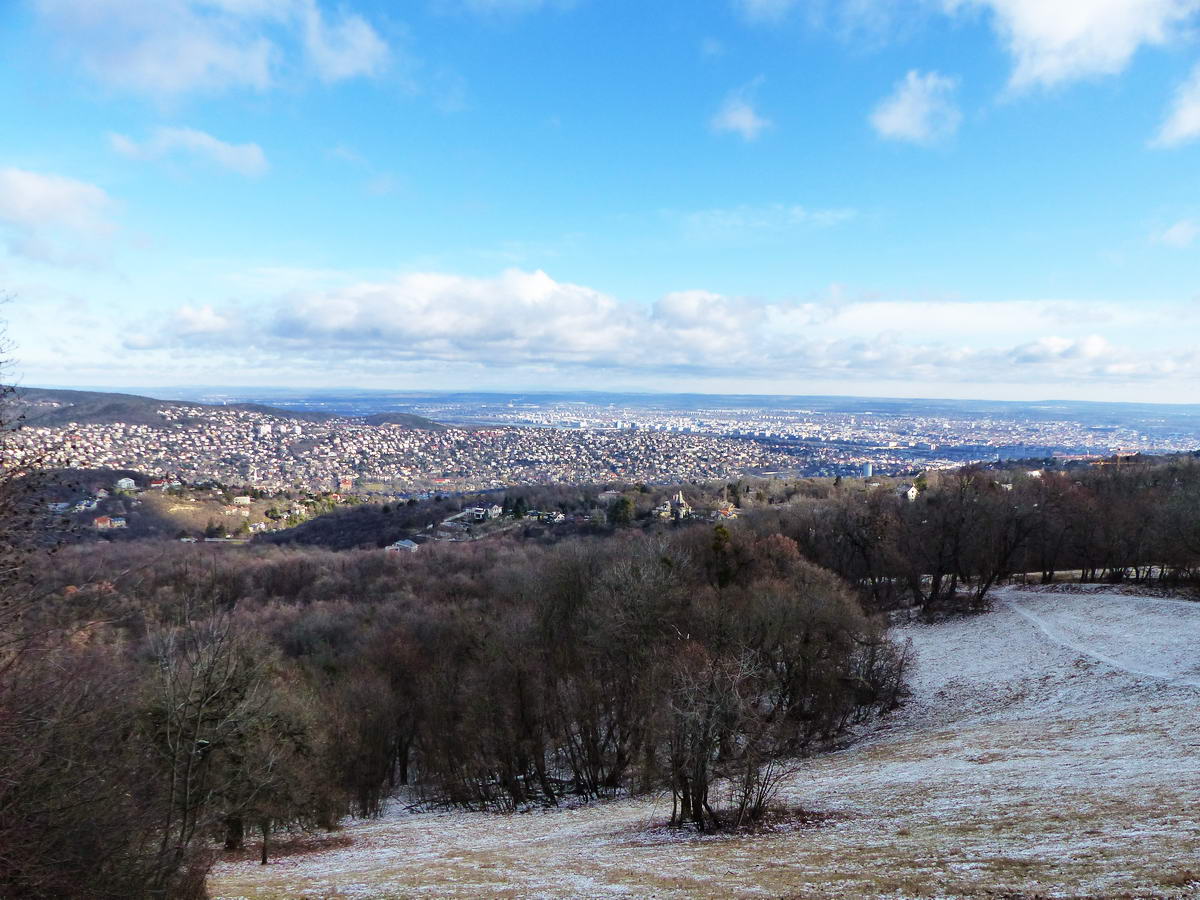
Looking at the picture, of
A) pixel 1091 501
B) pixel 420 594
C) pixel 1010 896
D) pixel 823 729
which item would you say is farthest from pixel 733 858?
pixel 420 594

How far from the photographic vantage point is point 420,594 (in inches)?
2431

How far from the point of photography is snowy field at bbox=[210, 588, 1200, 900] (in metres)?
10.7

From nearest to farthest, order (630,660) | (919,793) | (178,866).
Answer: (178,866) < (919,793) < (630,660)

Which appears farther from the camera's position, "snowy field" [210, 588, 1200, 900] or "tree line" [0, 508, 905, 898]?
"snowy field" [210, 588, 1200, 900]

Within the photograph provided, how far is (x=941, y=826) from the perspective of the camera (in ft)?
45.5

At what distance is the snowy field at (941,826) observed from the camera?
10.7m

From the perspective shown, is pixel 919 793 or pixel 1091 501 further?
pixel 1091 501

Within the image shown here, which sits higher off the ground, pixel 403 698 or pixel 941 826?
pixel 941 826

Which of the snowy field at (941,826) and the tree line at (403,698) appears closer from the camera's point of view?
the tree line at (403,698)

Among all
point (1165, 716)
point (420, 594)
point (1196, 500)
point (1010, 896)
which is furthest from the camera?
point (420, 594)

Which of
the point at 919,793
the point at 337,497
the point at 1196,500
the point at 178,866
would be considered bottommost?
the point at 337,497

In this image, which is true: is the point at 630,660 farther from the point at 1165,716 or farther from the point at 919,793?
the point at 1165,716

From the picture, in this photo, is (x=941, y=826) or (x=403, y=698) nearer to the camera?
(x=941, y=826)

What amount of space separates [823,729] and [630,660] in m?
9.02
